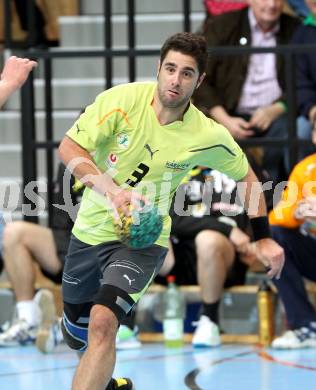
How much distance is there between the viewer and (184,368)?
25.7 feet

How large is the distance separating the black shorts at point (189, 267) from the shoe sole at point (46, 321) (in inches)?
34.1

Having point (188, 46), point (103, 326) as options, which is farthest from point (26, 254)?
point (103, 326)

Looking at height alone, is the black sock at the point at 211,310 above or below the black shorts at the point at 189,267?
below

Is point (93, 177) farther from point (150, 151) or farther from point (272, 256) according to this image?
point (272, 256)

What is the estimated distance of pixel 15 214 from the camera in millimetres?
10508

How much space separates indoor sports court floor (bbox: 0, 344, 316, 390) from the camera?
23.8 feet

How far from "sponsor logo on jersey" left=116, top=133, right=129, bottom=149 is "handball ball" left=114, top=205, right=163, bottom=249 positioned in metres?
0.38

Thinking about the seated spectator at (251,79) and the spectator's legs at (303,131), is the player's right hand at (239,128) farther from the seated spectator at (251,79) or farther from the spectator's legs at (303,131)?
the spectator's legs at (303,131)

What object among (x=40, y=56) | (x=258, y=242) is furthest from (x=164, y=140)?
(x=40, y=56)

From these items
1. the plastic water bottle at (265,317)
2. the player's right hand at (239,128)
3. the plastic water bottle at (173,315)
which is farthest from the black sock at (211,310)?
the player's right hand at (239,128)

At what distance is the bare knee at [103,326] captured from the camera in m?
5.51

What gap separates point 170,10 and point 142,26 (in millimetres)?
362

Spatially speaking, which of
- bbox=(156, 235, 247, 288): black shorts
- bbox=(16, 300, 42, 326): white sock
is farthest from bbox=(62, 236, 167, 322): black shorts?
bbox=(156, 235, 247, 288): black shorts

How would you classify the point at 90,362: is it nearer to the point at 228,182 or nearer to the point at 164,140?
the point at 164,140
